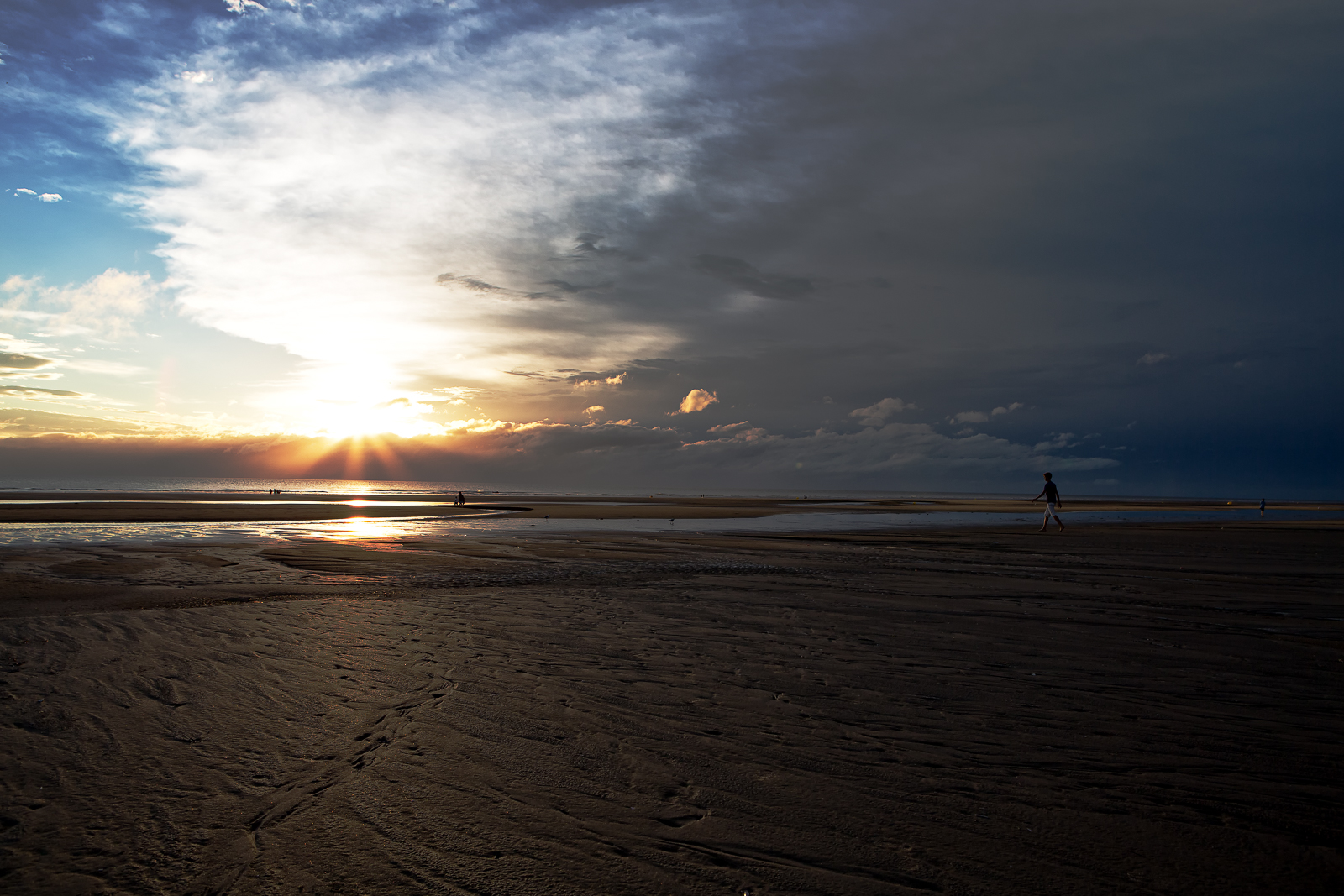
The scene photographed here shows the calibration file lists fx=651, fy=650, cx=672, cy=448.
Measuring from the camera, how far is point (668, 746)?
5.90 meters

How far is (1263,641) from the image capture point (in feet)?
32.1

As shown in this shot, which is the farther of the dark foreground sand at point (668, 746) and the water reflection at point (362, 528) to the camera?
the water reflection at point (362, 528)

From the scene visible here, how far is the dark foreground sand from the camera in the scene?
4051 mm

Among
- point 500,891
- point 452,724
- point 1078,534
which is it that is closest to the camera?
point 500,891

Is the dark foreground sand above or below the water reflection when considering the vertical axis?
above

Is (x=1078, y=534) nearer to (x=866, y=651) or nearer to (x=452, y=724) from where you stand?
(x=866, y=651)

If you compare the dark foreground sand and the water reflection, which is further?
the water reflection

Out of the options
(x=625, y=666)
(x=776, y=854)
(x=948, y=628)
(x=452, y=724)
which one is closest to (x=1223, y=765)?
(x=776, y=854)

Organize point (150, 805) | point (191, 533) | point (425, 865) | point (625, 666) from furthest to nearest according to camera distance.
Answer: point (191, 533), point (625, 666), point (150, 805), point (425, 865)

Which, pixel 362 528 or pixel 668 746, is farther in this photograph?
pixel 362 528

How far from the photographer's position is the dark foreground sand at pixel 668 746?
4051 mm

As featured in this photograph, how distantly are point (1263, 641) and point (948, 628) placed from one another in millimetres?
4433

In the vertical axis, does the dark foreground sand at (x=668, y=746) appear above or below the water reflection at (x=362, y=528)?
above

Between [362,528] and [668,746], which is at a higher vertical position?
[668,746]
